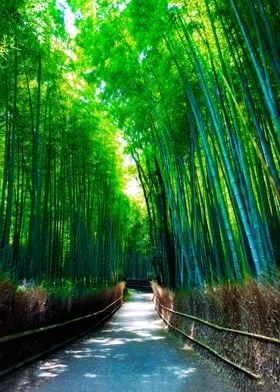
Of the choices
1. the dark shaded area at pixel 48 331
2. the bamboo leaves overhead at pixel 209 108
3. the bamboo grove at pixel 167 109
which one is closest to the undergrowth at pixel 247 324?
the bamboo grove at pixel 167 109

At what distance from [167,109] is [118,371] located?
4896 millimetres

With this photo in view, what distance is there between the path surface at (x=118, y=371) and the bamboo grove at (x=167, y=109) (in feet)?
3.77

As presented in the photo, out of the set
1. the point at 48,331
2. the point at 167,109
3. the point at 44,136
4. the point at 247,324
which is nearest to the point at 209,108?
the point at 247,324

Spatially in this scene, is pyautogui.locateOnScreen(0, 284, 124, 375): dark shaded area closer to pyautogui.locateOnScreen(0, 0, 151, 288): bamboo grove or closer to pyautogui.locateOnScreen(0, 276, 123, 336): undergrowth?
pyautogui.locateOnScreen(0, 276, 123, 336): undergrowth

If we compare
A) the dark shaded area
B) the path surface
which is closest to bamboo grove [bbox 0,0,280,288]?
the dark shaded area

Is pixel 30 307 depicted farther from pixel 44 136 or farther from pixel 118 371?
pixel 44 136

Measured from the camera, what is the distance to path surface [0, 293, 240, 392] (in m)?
3.93

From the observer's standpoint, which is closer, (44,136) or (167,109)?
(44,136)

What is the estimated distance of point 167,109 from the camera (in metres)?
7.94

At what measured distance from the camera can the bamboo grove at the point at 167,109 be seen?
4.57 meters

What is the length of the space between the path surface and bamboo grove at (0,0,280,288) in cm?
115

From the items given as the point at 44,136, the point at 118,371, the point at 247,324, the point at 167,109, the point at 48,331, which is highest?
the point at 167,109

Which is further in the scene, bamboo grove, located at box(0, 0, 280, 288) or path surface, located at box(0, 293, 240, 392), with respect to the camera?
bamboo grove, located at box(0, 0, 280, 288)

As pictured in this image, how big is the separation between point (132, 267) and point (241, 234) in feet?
98.3
